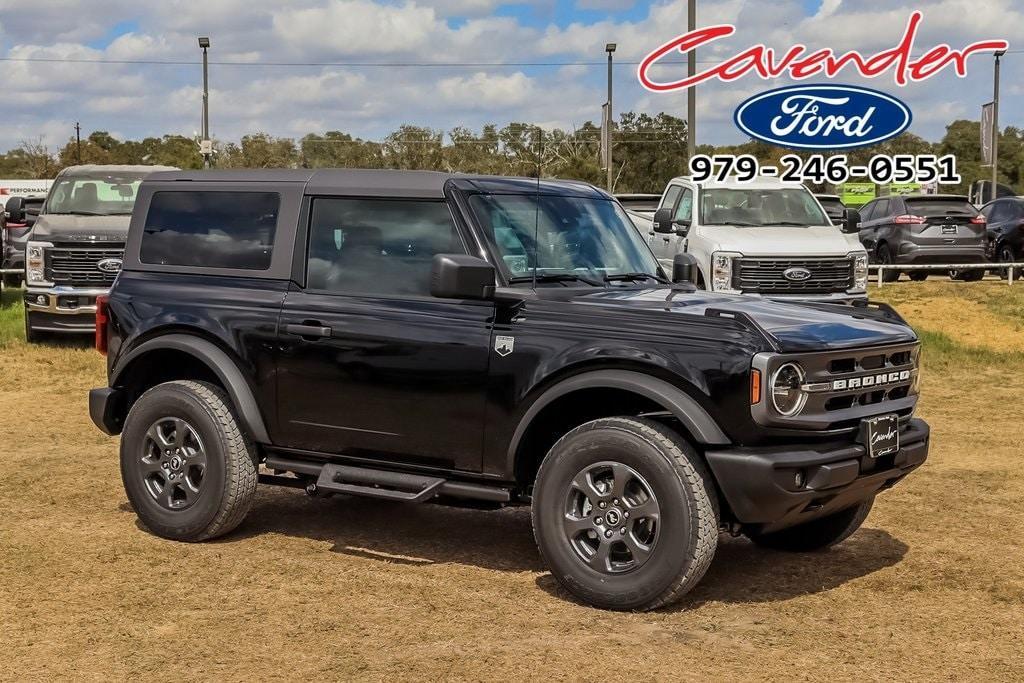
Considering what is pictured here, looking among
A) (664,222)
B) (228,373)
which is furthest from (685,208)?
(228,373)

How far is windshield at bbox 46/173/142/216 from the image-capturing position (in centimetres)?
1716

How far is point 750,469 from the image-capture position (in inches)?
220

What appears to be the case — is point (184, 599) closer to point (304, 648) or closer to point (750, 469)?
point (304, 648)

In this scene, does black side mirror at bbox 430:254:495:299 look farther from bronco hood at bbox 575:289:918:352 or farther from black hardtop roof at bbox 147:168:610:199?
black hardtop roof at bbox 147:168:610:199

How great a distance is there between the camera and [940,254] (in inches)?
937

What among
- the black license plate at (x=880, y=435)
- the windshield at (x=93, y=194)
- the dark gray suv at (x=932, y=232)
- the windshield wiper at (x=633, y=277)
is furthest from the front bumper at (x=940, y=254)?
the black license plate at (x=880, y=435)

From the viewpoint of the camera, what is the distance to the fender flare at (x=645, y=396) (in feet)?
18.7

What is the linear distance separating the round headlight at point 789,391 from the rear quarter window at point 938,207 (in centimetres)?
1943

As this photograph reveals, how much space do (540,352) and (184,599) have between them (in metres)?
1.92

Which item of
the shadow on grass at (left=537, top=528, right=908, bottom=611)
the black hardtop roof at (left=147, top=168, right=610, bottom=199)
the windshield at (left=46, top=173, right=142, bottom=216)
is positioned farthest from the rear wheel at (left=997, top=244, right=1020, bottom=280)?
the black hardtop roof at (left=147, top=168, right=610, bottom=199)

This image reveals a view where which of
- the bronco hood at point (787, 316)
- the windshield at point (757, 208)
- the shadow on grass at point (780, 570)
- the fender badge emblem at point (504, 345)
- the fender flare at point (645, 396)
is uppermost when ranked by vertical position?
the windshield at point (757, 208)

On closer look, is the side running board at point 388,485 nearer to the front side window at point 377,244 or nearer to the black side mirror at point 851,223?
the front side window at point 377,244

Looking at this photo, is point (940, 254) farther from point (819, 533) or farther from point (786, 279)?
point (819, 533)

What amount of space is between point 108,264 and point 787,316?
11.7m
